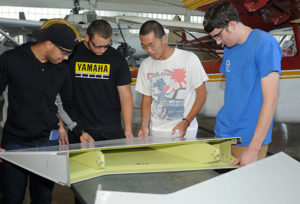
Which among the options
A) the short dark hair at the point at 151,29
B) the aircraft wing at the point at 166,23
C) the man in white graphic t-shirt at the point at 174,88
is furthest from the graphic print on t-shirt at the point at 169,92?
the aircraft wing at the point at 166,23

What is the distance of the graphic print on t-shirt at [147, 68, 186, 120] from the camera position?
2.00m

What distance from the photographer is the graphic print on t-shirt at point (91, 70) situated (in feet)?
7.11

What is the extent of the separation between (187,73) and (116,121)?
0.63 meters

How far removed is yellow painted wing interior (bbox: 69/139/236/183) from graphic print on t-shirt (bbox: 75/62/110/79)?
2.38 ft

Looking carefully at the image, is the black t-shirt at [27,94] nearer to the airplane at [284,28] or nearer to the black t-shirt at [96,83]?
the black t-shirt at [96,83]

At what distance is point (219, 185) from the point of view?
875mm

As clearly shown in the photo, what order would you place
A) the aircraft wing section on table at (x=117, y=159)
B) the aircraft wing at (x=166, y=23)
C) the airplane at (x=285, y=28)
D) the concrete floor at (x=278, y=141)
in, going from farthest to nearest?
1. the aircraft wing at (x=166, y=23)
2. the airplane at (x=285, y=28)
3. the concrete floor at (x=278, y=141)
4. the aircraft wing section on table at (x=117, y=159)

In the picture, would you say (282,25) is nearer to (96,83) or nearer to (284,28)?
(284,28)

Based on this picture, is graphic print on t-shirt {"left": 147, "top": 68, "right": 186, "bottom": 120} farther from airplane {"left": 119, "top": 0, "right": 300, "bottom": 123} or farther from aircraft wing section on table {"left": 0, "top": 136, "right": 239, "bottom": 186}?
airplane {"left": 119, "top": 0, "right": 300, "bottom": 123}

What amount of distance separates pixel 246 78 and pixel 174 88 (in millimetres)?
627

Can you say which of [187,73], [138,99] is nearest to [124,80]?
[187,73]

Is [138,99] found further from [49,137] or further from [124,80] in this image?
[49,137]

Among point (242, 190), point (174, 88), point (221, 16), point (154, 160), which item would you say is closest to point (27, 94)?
point (154, 160)

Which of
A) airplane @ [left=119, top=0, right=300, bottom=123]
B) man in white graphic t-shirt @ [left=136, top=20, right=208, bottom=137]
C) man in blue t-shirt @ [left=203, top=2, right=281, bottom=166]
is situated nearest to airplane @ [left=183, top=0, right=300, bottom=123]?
airplane @ [left=119, top=0, right=300, bottom=123]
